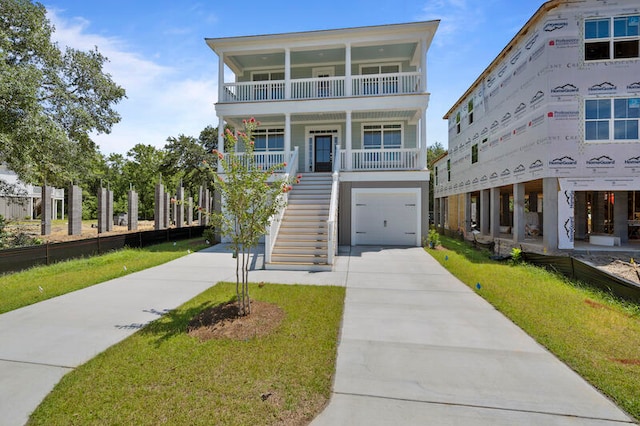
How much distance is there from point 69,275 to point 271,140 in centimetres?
1058

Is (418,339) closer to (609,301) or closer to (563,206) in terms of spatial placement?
(609,301)

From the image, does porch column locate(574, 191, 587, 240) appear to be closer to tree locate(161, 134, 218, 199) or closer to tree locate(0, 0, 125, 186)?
tree locate(0, 0, 125, 186)

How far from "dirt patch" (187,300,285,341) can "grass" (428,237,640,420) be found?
3.95 metres

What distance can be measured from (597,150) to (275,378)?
14686 millimetres

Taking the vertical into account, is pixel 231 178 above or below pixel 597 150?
below

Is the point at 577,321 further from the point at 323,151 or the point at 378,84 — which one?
the point at 323,151

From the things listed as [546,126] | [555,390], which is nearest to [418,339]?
[555,390]

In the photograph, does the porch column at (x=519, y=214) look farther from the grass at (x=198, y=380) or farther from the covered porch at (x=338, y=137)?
the grass at (x=198, y=380)

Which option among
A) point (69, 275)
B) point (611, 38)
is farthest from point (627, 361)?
point (611, 38)

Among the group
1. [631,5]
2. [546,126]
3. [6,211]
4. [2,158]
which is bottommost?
[6,211]

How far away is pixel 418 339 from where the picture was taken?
4.18 metres

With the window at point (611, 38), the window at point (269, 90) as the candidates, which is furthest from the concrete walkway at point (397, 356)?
the window at point (611, 38)

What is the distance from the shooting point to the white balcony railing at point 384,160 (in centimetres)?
1276

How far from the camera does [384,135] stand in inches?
594
